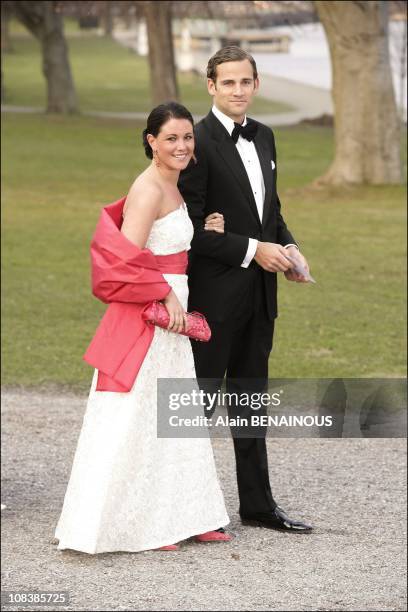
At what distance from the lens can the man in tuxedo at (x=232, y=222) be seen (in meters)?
3.58

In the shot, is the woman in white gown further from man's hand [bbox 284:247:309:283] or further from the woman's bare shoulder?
man's hand [bbox 284:247:309:283]

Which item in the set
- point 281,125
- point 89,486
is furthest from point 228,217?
point 281,125

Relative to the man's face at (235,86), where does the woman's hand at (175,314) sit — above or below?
below

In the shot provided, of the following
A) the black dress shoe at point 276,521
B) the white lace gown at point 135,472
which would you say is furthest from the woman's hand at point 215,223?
the black dress shoe at point 276,521

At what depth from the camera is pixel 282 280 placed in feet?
51.6

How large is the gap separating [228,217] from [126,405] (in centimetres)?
93

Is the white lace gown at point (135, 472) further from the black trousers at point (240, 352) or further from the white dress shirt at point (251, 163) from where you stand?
the white dress shirt at point (251, 163)

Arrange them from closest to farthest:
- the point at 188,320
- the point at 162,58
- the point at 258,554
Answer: the point at 188,320, the point at 258,554, the point at 162,58

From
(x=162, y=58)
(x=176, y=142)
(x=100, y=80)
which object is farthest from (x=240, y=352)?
(x=100, y=80)

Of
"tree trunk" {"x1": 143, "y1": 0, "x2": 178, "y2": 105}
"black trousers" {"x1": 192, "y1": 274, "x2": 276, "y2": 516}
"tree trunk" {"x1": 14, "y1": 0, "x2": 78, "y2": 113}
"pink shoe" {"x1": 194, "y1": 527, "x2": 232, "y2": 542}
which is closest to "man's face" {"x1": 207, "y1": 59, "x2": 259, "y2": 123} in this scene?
"black trousers" {"x1": 192, "y1": 274, "x2": 276, "y2": 516}

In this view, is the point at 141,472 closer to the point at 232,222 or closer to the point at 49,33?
the point at 232,222

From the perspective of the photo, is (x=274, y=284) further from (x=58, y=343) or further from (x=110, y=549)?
(x=58, y=343)

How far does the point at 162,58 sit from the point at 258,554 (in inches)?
1256

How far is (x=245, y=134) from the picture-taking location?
154 inches
